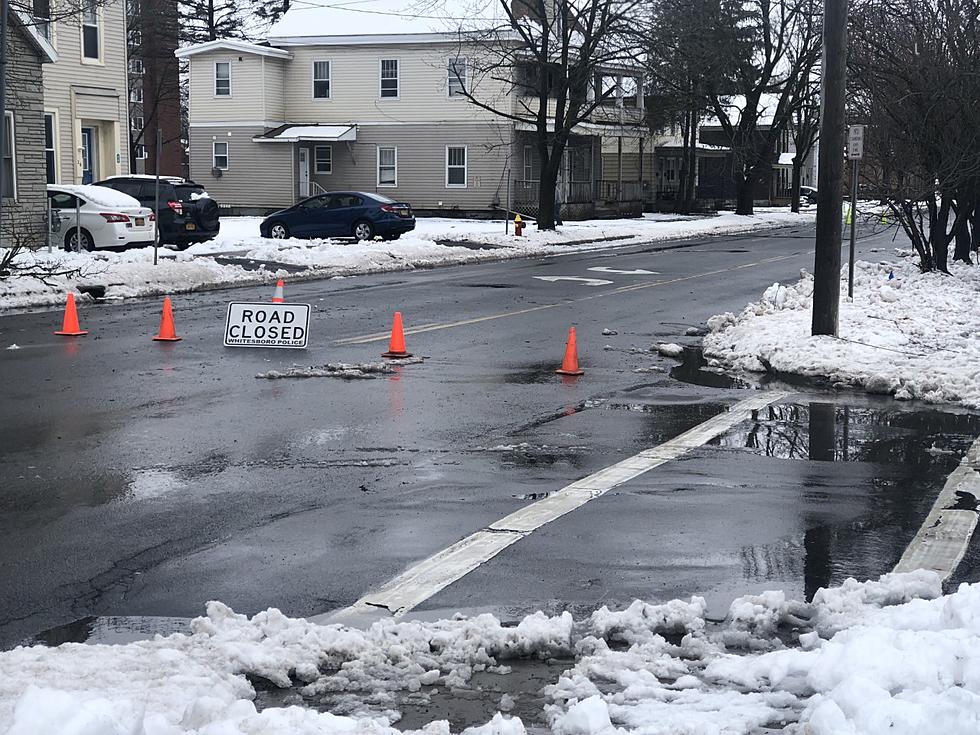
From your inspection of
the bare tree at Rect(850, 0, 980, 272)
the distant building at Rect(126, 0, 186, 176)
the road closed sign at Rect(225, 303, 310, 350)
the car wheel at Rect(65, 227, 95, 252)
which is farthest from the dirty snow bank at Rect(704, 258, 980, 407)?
the distant building at Rect(126, 0, 186, 176)

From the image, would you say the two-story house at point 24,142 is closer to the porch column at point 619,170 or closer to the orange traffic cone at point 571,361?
A: the orange traffic cone at point 571,361

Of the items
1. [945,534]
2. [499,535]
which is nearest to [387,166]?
[499,535]

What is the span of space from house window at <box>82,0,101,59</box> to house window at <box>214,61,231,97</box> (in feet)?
54.2

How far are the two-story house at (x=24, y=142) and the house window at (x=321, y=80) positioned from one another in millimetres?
25094

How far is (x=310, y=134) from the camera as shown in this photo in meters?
52.2

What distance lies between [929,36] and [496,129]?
3141cm

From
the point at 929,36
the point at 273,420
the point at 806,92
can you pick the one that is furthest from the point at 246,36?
the point at 273,420

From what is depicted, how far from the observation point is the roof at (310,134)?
170 feet

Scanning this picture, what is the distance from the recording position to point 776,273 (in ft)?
90.7

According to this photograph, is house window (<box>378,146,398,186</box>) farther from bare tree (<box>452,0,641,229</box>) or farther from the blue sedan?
the blue sedan

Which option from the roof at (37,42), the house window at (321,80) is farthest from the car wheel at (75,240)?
the house window at (321,80)

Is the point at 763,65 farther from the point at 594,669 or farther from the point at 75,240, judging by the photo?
the point at 594,669

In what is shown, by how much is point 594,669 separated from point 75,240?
25218mm

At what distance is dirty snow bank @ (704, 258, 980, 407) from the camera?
12.4 meters
